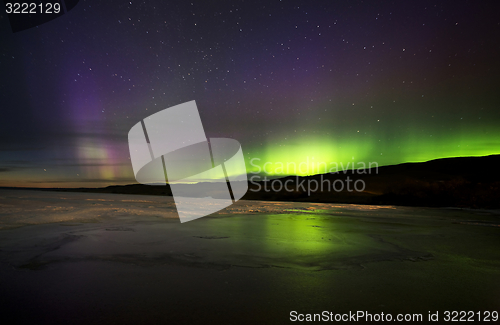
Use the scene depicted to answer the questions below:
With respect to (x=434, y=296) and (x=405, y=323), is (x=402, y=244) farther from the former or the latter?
(x=405, y=323)

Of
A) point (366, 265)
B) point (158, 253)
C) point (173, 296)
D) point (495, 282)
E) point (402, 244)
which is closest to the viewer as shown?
point (173, 296)

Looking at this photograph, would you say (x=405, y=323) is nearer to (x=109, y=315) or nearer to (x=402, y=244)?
(x=109, y=315)

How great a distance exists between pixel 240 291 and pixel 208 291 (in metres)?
0.35

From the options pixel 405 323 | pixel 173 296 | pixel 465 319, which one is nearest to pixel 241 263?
pixel 173 296

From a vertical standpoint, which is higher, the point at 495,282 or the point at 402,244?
the point at 495,282

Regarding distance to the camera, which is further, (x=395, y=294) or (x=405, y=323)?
(x=395, y=294)

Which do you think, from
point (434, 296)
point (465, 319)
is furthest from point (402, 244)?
point (465, 319)

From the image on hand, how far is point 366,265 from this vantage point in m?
4.30

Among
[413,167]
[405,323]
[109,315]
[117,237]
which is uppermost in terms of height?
[109,315]

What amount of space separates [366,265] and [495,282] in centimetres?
149

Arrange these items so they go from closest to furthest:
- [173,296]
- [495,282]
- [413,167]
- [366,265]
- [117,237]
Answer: [173,296], [495,282], [366,265], [117,237], [413,167]

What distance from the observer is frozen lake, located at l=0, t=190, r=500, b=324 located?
2.81 m

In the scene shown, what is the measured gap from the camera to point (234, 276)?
12.3 feet

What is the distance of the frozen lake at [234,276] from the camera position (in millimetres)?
2814
